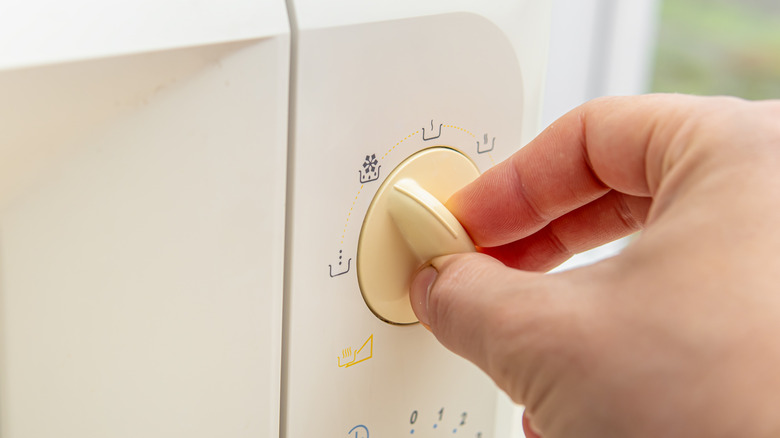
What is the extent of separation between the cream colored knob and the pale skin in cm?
2

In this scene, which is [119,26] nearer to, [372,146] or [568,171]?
[372,146]

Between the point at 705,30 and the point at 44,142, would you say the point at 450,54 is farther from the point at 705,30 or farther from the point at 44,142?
the point at 705,30

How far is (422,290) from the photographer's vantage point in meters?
0.41

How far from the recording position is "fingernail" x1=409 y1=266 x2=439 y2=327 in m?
0.41

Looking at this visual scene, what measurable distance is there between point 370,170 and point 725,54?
1.81 meters

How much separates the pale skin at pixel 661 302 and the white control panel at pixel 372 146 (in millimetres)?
50

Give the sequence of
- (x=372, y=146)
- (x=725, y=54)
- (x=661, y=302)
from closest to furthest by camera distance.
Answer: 1. (x=661, y=302)
2. (x=372, y=146)
3. (x=725, y=54)

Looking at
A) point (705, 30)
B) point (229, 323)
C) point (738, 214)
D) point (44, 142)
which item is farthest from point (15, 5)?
point (705, 30)

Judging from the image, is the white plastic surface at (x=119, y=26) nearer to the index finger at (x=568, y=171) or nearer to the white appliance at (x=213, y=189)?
the white appliance at (x=213, y=189)

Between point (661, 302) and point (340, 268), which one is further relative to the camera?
point (340, 268)

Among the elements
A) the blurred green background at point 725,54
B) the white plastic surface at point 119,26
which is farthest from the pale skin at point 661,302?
the blurred green background at point 725,54

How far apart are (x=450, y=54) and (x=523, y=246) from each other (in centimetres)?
14

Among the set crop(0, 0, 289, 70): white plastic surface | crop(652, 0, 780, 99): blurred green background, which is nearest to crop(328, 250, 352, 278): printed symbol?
crop(0, 0, 289, 70): white plastic surface

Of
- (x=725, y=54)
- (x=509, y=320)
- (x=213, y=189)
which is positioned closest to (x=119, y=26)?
(x=213, y=189)
